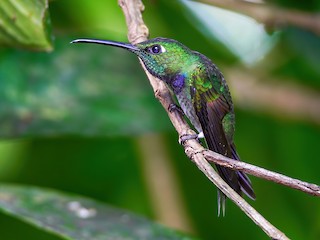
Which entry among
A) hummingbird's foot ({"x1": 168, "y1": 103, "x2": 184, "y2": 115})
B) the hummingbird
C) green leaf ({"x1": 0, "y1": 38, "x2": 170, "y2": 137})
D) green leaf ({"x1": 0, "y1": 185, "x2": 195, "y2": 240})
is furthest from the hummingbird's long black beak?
green leaf ({"x1": 0, "y1": 38, "x2": 170, "y2": 137})

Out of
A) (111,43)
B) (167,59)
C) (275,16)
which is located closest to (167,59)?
(167,59)

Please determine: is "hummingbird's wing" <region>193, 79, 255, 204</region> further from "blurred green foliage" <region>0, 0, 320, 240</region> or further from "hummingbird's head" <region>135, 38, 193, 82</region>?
"blurred green foliage" <region>0, 0, 320, 240</region>

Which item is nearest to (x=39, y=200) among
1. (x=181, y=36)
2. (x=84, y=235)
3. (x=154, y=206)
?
(x=84, y=235)

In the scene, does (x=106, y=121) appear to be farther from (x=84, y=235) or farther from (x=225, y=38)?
(x=225, y=38)

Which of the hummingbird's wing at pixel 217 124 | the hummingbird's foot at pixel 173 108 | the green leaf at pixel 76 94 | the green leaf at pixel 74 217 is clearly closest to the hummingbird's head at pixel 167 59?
the hummingbird's wing at pixel 217 124

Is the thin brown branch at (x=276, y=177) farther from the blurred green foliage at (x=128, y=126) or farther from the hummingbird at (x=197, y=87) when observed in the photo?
the blurred green foliage at (x=128, y=126)

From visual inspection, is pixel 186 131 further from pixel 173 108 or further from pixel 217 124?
pixel 217 124
